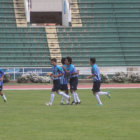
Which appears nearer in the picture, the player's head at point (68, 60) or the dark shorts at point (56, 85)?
the dark shorts at point (56, 85)

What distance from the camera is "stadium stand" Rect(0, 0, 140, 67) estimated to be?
154 ft

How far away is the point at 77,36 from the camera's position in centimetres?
4903

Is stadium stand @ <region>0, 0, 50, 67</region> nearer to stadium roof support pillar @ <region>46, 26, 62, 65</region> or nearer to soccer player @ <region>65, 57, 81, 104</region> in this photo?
stadium roof support pillar @ <region>46, 26, 62, 65</region>

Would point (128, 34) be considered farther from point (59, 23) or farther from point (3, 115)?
point (3, 115)

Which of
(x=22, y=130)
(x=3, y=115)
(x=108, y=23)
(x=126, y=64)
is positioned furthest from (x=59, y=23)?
(x=22, y=130)

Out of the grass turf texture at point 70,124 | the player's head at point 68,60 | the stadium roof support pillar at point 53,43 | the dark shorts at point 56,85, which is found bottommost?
the grass turf texture at point 70,124

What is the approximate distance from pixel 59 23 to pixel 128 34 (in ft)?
28.4

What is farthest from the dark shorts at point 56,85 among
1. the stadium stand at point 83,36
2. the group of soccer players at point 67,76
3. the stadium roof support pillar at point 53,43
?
the stadium roof support pillar at point 53,43

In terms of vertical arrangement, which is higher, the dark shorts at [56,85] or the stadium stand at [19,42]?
the stadium stand at [19,42]

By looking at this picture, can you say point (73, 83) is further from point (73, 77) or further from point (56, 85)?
point (56, 85)

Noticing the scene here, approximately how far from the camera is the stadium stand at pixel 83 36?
46.9 metres

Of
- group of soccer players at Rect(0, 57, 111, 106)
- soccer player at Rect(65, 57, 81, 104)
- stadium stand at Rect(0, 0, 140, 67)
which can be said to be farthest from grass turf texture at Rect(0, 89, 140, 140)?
stadium stand at Rect(0, 0, 140, 67)

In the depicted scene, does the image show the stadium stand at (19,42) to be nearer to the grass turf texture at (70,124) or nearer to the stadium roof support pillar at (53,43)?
the stadium roof support pillar at (53,43)

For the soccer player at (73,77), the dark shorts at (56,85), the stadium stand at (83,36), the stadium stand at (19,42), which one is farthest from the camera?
the stadium stand at (83,36)
